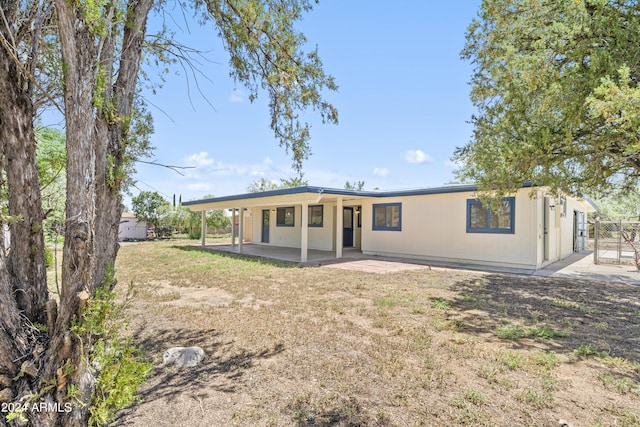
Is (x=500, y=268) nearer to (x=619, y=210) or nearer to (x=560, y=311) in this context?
(x=560, y=311)

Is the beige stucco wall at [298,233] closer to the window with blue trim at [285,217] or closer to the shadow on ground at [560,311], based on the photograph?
the window with blue trim at [285,217]

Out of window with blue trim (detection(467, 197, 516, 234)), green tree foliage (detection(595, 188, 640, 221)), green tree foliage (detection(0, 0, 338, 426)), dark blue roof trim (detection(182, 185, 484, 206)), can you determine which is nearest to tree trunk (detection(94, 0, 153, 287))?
green tree foliage (detection(0, 0, 338, 426))

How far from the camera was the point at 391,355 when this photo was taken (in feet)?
11.4

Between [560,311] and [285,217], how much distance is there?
12.1 meters

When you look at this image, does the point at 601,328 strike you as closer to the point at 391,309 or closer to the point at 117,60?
the point at 391,309

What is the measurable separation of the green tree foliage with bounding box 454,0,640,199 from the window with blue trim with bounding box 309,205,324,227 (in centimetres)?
807

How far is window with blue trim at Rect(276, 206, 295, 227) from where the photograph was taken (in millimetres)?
15426

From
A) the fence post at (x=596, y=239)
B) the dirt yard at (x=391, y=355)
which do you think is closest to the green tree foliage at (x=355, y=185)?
the fence post at (x=596, y=239)

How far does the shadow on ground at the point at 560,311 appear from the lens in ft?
13.1

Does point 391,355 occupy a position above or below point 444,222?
below

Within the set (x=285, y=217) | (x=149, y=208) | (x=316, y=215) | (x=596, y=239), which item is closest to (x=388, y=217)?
(x=316, y=215)

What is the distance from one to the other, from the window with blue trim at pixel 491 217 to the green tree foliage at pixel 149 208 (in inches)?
756

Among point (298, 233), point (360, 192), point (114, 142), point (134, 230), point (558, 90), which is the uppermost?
point (558, 90)

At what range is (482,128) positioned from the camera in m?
7.06
